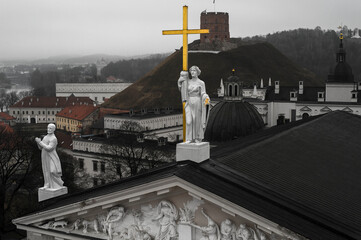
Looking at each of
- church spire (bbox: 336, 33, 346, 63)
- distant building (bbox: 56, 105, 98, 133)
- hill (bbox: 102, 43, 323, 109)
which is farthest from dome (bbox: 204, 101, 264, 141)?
hill (bbox: 102, 43, 323, 109)

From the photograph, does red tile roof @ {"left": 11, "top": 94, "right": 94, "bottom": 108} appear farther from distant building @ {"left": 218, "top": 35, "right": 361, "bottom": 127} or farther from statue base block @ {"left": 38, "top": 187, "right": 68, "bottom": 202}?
statue base block @ {"left": 38, "top": 187, "right": 68, "bottom": 202}

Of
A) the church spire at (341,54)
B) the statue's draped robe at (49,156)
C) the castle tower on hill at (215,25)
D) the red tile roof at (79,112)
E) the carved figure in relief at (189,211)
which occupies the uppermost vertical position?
the castle tower on hill at (215,25)

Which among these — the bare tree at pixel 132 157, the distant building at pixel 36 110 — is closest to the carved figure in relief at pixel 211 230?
the bare tree at pixel 132 157

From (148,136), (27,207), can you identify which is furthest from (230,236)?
(148,136)

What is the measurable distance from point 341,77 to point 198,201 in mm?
69642

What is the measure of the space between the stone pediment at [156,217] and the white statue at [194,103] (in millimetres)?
2145

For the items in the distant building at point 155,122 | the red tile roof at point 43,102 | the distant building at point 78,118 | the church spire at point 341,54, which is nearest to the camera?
the church spire at point 341,54

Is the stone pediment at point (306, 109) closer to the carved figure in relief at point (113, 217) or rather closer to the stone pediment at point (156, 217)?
the stone pediment at point (156, 217)

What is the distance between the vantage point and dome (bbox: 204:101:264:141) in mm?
53344

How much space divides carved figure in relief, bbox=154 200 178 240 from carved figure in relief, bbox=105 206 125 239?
1066mm

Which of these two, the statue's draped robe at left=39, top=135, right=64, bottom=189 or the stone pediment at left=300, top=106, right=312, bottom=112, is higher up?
the statue's draped robe at left=39, top=135, right=64, bottom=189

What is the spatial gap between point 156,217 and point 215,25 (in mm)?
186097

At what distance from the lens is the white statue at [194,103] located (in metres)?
12.6

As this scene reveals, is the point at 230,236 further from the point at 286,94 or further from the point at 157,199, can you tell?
the point at 286,94
